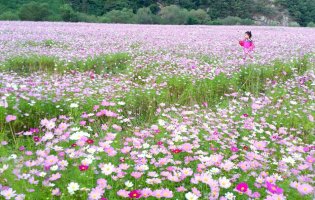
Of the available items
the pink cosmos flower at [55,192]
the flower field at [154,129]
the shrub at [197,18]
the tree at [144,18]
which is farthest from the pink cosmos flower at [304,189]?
the shrub at [197,18]

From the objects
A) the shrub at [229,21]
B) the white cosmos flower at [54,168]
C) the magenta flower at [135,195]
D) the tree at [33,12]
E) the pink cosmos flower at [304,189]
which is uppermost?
the tree at [33,12]

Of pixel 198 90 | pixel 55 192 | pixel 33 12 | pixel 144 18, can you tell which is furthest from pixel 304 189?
pixel 144 18

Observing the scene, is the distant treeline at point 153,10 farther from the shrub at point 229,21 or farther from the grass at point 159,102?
the grass at point 159,102

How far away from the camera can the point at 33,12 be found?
30.2 metres

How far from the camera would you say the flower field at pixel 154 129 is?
246 cm

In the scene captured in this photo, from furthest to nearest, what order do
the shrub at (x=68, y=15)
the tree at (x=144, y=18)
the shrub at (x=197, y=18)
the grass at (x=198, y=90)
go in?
A: the shrub at (x=197, y=18)
the tree at (x=144, y=18)
the shrub at (x=68, y=15)
the grass at (x=198, y=90)

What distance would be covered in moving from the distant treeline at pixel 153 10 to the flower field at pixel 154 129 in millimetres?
23425

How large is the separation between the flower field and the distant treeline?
2342 cm

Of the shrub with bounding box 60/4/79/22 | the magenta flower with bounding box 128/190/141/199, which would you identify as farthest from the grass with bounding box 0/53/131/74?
the shrub with bounding box 60/4/79/22

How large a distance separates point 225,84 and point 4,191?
5.45 meters

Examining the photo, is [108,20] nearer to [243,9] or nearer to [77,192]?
[243,9]

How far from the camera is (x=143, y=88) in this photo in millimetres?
5992

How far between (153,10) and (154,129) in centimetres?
4547

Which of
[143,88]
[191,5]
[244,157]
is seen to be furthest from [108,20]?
[244,157]
